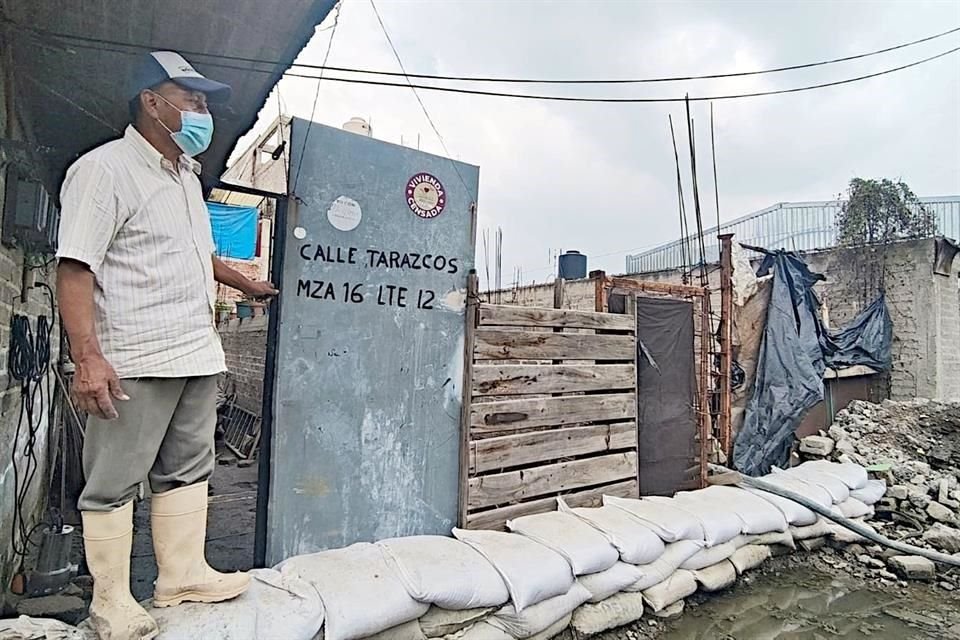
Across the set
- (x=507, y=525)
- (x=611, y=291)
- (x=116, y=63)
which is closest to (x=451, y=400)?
(x=507, y=525)

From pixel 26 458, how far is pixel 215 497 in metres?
1.83

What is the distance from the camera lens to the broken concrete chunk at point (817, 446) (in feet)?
17.2

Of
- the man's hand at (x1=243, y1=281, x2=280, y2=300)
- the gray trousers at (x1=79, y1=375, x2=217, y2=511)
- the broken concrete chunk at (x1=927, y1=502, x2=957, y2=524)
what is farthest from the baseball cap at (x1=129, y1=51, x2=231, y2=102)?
the broken concrete chunk at (x1=927, y1=502, x2=957, y2=524)

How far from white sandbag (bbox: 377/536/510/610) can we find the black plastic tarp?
3.15 metres

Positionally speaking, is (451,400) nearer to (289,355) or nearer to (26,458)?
(289,355)

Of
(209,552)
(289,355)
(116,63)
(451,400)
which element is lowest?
(209,552)

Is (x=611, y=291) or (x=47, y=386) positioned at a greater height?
(x=611, y=291)

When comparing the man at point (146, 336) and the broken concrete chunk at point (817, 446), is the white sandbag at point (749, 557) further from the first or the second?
the man at point (146, 336)

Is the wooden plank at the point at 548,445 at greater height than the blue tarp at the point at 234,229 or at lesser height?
lesser

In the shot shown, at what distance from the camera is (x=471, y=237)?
295 centimetres

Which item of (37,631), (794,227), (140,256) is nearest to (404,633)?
(37,631)

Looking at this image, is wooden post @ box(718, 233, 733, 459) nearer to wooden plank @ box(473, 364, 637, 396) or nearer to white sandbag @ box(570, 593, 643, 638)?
wooden plank @ box(473, 364, 637, 396)

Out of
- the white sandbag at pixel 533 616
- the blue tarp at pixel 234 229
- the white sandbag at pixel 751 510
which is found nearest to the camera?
the white sandbag at pixel 533 616

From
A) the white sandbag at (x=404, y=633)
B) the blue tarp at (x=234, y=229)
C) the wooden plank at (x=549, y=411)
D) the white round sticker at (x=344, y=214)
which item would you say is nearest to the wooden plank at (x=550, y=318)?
the wooden plank at (x=549, y=411)
